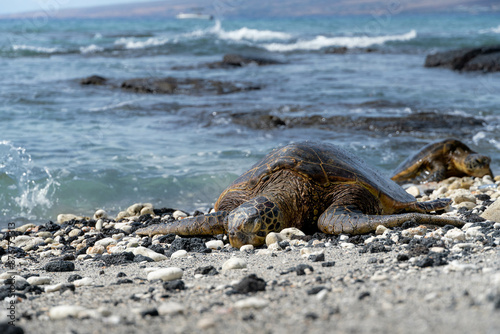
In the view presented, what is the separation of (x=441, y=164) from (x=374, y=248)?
17.4ft

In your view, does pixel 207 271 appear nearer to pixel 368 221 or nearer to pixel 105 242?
pixel 368 221

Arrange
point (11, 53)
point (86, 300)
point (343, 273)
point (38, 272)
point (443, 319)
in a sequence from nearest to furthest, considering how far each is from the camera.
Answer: point (443, 319) < point (86, 300) < point (343, 273) < point (38, 272) < point (11, 53)

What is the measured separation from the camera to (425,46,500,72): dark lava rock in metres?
22.0

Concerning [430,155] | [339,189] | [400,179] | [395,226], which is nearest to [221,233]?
[339,189]

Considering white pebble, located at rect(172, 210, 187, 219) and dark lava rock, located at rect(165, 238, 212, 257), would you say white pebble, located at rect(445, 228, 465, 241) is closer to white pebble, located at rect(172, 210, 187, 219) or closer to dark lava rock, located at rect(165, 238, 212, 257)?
dark lava rock, located at rect(165, 238, 212, 257)

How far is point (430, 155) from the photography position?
28.1 feet

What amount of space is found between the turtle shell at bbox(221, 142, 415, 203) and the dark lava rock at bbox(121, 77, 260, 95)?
11.3 meters

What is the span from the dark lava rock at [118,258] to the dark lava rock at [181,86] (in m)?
12.3

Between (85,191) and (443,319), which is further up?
(443,319)

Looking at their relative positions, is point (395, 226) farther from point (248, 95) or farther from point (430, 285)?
point (248, 95)

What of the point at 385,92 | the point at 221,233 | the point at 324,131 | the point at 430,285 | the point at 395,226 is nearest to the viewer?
the point at 430,285

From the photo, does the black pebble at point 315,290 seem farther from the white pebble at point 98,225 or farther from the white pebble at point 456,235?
the white pebble at point 98,225

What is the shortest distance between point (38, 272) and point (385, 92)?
13400 millimetres

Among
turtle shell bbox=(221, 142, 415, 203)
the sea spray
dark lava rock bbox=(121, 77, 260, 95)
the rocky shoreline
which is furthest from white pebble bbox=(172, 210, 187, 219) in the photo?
dark lava rock bbox=(121, 77, 260, 95)
